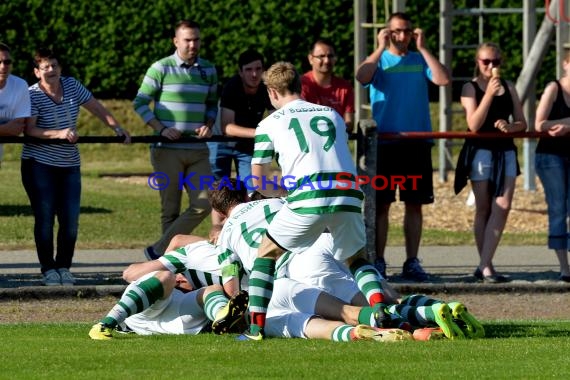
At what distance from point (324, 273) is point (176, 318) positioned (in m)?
1.03

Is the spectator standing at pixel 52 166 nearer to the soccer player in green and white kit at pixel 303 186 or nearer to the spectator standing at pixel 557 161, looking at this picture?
the soccer player in green and white kit at pixel 303 186

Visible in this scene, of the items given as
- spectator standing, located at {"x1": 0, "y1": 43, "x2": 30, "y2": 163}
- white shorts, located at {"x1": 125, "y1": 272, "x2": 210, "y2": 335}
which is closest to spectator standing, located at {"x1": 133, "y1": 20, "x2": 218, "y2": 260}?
spectator standing, located at {"x1": 0, "y1": 43, "x2": 30, "y2": 163}

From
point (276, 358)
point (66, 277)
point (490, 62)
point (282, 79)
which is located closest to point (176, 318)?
point (276, 358)

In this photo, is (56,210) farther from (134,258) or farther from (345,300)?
(345,300)

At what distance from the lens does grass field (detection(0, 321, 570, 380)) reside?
7605mm

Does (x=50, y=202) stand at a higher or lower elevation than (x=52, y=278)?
higher

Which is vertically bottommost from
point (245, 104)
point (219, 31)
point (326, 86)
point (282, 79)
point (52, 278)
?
point (52, 278)

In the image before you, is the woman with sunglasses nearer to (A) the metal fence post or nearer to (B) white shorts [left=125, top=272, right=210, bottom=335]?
(A) the metal fence post

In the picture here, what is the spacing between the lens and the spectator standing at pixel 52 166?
1170cm

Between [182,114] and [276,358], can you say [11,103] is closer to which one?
[182,114]

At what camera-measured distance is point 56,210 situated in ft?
39.1

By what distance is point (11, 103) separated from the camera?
37.8 ft

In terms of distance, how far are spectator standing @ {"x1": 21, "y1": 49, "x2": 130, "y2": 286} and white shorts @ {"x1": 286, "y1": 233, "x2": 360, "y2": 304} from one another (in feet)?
8.85

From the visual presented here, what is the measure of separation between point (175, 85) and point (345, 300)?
356cm
